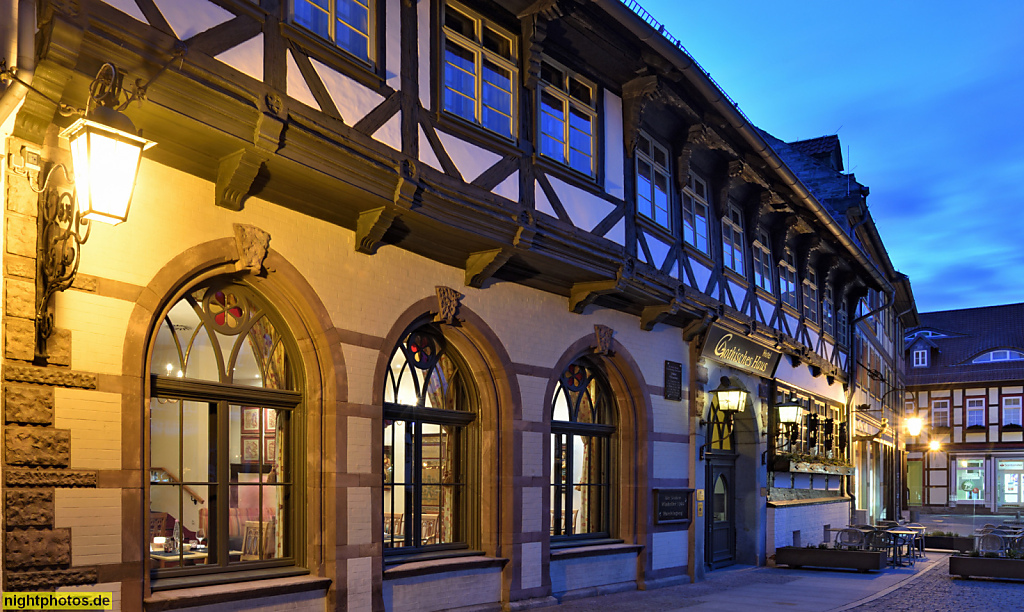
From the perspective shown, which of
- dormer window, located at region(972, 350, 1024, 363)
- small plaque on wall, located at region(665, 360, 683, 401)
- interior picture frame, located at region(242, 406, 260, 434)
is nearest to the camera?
interior picture frame, located at region(242, 406, 260, 434)

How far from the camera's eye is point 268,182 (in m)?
7.98

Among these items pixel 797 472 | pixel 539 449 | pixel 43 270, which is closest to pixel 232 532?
pixel 43 270

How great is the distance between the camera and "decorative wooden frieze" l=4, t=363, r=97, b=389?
6316 mm

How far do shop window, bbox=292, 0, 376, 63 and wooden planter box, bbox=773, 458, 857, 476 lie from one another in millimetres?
12698

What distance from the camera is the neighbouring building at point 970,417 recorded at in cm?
4838

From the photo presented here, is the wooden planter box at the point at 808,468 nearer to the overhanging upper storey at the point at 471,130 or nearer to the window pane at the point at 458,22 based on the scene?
the overhanging upper storey at the point at 471,130

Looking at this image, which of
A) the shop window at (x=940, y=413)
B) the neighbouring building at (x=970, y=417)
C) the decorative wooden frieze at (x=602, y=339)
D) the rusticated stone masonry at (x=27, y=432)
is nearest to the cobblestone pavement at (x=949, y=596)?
the decorative wooden frieze at (x=602, y=339)

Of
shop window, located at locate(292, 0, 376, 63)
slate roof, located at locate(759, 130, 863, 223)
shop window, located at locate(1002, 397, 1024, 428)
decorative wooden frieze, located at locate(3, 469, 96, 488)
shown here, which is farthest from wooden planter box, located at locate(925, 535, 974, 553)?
shop window, located at locate(1002, 397, 1024, 428)

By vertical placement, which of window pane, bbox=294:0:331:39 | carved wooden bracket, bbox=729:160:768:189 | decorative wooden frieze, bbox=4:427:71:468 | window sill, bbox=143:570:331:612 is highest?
carved wooden bracket, bbox=729:160:768:189

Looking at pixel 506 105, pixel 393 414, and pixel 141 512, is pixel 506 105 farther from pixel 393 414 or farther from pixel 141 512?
pixel 141 512

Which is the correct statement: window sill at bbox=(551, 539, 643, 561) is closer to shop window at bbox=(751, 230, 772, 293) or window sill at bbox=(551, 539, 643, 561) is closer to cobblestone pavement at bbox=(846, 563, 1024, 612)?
cobblestone pavement at bbox=(846, 563, 1024, 612)

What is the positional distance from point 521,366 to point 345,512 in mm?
3337

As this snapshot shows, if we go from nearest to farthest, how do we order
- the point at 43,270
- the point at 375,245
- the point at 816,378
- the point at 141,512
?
the point at 43,270, the point at 141,512, the point at 375,245, the point at 816,378

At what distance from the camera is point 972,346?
52438 mm
